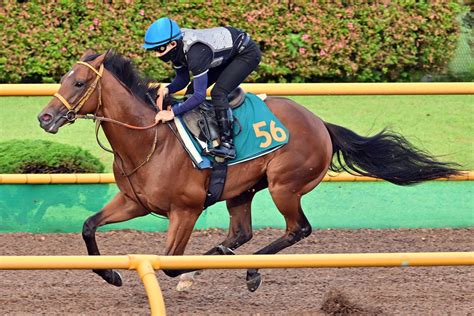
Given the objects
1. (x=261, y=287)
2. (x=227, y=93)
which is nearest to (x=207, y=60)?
(x=227, y=93)

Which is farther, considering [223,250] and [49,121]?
[223,250]

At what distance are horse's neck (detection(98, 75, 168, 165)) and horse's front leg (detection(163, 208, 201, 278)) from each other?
0.41 m

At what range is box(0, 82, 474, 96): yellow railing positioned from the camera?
314 inches

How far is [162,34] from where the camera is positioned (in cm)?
657

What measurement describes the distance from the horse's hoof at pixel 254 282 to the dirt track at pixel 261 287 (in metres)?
0.06

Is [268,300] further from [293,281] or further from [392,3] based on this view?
[392,3]

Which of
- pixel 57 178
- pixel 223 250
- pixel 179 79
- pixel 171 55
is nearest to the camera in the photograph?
pixel 171 55

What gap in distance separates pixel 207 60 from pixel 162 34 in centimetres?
34

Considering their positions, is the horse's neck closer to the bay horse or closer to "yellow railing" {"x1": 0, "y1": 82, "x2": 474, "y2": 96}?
the bay horse

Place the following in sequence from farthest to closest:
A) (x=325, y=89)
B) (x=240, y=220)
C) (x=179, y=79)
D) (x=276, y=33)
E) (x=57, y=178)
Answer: (x=276, y=33)
(x=57, y=178)
(x=325, y=89)
(x=240, y=220)
(x=179, y=79)

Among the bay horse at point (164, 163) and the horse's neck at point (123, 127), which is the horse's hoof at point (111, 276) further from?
the horse's neck at point (123, 127)

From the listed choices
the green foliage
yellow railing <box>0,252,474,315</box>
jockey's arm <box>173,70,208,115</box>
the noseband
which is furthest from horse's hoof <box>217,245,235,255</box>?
yellow railing <box>0,252,474,315</box>

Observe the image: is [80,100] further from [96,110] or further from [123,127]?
[123,127]

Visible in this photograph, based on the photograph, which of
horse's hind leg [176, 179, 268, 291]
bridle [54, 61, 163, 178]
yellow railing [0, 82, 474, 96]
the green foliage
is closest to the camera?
bridle [54, 61, 163, 178]
